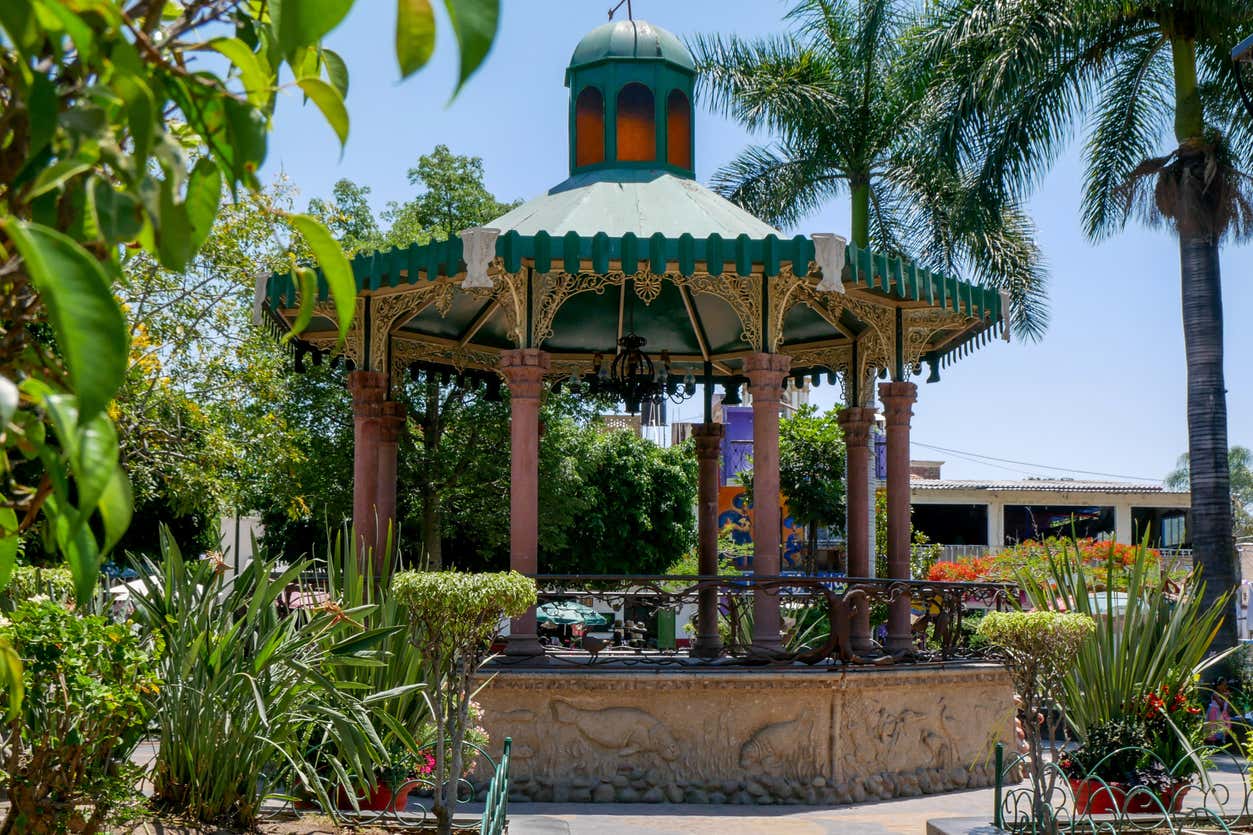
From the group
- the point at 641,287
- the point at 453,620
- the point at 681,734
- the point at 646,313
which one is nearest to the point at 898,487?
the point at 646,313

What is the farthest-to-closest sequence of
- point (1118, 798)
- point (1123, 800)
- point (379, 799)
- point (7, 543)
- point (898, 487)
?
point (898, 487) < point (1118, 798) < point (1123, 800) < point (379, 799) < point (7, 543)

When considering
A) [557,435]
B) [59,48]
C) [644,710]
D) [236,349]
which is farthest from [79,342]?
[557,435]

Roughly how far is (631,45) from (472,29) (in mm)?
13833

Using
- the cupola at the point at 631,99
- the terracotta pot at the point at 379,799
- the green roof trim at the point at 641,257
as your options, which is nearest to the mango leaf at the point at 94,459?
the terracotta pot at the point at 379,799

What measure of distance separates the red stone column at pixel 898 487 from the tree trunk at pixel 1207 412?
7.64 m

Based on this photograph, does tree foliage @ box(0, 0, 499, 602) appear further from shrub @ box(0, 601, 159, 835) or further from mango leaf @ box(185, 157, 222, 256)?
shrub @ box(0, 601, 159, 835)

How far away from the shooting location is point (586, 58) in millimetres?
15312

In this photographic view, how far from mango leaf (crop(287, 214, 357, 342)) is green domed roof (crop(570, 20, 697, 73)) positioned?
44.0ft

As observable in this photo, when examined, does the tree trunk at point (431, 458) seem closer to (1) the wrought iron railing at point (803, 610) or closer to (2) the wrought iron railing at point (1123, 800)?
(1) the wrought iron railing at point (803, 610)

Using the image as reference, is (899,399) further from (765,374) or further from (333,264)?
(333,264)

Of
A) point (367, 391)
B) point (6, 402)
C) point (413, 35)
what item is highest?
point (367, 391)

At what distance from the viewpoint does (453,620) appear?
781 centimetres

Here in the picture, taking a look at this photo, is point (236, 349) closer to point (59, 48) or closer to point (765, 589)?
point (765, 589)

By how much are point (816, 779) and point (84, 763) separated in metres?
7.14
